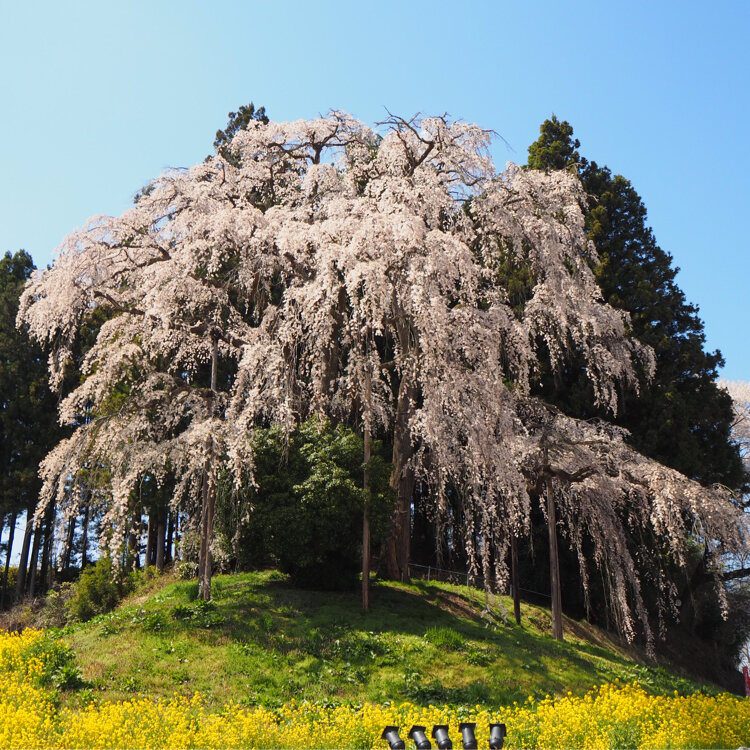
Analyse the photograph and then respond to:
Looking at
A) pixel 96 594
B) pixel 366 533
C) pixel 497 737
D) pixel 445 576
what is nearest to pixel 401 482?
pixel 366 533

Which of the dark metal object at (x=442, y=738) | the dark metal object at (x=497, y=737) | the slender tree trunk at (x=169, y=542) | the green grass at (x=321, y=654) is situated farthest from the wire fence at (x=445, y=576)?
the dark metal object at (x=442, y=738)

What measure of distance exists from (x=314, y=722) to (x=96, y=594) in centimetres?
1084

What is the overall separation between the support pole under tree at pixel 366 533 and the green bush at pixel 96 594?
6624 mm

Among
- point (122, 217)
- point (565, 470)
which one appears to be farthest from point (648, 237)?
point (122, 217)

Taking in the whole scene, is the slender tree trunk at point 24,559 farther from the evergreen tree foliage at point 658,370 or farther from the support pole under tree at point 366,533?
the evergreen tree foliage at point 658,370

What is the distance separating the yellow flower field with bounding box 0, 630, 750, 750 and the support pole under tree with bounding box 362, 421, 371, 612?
370 cm

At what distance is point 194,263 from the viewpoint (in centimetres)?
1322

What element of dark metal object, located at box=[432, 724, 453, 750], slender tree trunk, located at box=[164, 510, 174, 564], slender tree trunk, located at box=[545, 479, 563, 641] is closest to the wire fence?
slender tree trunk, located at box=[545, 479, 563, 641]

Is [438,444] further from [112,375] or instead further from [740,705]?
[112,375]

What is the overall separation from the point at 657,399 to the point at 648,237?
18.0 ft

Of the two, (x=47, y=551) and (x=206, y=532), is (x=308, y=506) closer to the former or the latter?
(x=206, y=532)

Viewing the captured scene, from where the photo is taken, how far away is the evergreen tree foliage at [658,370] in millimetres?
18953

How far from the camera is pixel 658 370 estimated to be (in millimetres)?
19656

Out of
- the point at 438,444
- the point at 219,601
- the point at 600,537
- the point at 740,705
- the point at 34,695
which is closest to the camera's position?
the point at 34,695
